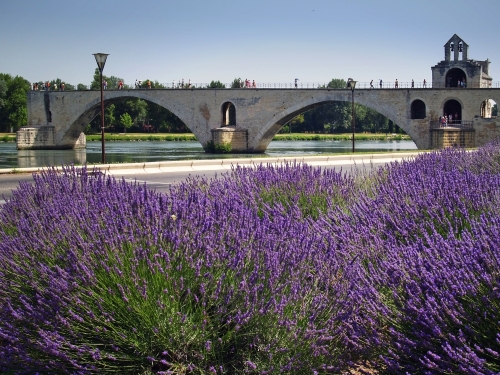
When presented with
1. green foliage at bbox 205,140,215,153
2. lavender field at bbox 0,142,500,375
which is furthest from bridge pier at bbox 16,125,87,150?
lavender field at bbox 0,142,500,375

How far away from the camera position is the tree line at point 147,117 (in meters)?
75.7

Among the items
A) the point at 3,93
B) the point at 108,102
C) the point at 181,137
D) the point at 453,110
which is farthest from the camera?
the point at 3,93

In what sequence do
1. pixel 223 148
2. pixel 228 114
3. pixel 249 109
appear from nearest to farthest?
pixel 223 148, pixel 249 109, pixel 228 114

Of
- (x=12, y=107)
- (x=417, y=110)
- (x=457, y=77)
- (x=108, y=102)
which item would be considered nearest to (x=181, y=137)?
(x=108, y=102)

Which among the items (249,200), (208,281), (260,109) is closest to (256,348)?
(208,281)

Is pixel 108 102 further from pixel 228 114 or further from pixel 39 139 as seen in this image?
pixel 228 114

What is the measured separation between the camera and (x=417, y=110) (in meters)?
47.3

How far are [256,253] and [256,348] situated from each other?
0.55m

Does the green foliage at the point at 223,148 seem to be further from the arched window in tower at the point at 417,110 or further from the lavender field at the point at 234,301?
the lavender field at the point at 234,301

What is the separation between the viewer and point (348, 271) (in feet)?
11.7

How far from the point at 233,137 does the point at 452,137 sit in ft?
54.6

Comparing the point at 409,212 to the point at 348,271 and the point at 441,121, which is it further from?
the point at 441,121

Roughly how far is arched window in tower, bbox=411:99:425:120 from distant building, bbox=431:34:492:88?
2368mm

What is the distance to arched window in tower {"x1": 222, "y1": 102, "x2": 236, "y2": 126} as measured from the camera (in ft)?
173
